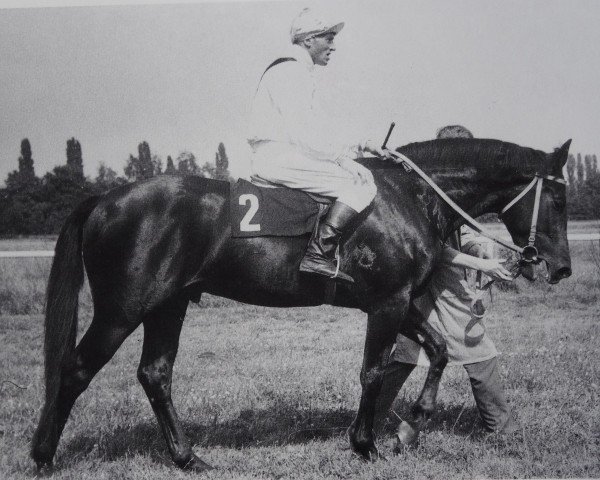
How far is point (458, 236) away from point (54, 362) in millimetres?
3228

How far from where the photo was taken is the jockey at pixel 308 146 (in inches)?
149

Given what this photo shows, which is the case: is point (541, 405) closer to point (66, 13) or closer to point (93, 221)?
point (93, 221)

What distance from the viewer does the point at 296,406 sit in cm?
508

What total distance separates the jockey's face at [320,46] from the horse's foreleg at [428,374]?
1976 mm

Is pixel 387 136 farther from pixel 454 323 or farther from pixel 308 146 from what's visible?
pixel 454 323

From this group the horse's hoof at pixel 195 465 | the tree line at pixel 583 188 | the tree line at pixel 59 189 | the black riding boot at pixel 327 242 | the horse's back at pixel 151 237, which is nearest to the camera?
the black riding boot at pixel 327 242

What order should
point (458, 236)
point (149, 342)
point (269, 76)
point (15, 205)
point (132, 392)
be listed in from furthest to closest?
point (15, 205) → point (132, 392) → point (458, 236) → point (149, 342) → point (269, 76)

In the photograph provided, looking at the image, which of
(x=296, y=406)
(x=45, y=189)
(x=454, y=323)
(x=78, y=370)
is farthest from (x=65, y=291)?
(x=45, y=189)

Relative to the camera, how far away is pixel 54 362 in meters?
3.99

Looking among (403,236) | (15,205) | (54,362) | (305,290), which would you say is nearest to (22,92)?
(15,205)

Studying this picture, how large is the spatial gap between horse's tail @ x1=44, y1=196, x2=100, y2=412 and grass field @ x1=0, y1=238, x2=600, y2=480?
2.55 feet

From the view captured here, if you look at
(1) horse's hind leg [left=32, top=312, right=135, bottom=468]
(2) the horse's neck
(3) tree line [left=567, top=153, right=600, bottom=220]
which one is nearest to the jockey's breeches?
(2) the horse's neck

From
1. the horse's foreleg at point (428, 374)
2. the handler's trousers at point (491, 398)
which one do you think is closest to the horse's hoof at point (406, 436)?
the horse's foreleg at point (428, 374)

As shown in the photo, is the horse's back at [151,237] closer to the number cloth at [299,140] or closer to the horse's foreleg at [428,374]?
the number cloth at [299,140]
